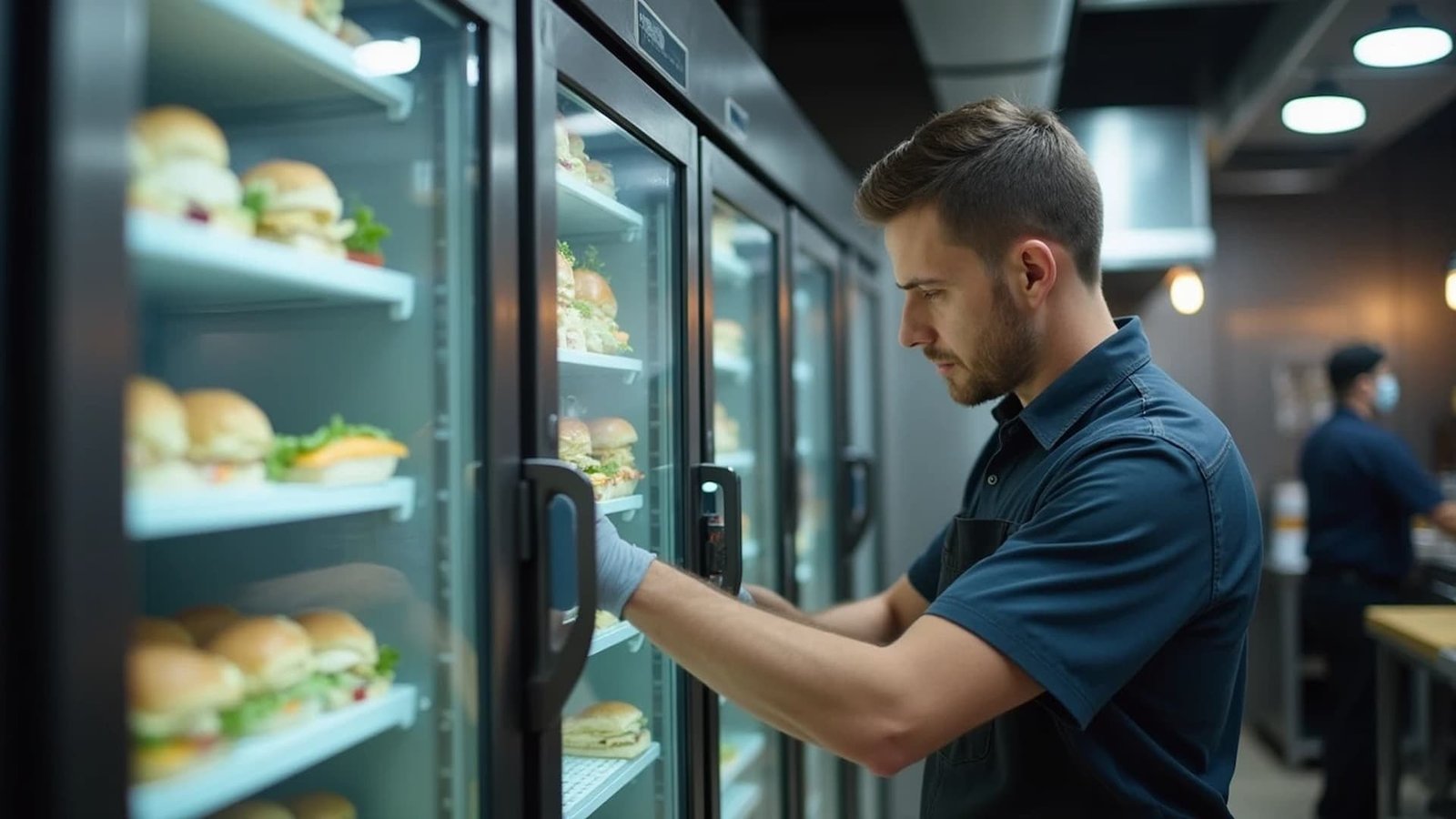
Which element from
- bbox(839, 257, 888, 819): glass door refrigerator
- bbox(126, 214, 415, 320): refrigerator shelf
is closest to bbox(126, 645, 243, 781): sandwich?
bbox(126, 214, 415, 320): refrigerator shelf

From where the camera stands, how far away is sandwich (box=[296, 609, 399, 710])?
54.7 inches

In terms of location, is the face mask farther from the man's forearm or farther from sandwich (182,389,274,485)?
sandwich (182,389,274,485)

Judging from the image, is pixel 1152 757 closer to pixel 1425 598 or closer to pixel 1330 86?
pixel 1330 86

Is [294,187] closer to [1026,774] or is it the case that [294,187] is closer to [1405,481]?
[1026,774]

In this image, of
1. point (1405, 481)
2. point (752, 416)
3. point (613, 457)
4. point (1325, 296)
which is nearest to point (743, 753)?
point (752, 416)

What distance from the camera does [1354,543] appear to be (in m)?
5.29

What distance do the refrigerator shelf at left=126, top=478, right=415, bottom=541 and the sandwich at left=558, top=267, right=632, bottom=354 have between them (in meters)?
0.61

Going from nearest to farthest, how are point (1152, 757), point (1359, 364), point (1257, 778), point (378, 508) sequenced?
point (378, 508), point (1152, 757), point (1359, 364), point (1257, 778)

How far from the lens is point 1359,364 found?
546cm

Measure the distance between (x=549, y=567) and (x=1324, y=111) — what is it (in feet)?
15.1

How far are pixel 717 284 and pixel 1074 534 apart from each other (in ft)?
6.06

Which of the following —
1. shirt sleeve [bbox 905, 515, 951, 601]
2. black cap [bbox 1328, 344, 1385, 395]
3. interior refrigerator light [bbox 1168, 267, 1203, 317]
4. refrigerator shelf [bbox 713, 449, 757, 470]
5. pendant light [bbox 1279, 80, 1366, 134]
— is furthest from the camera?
interior refrigerator light [bbox 1168, 267, 1203, 317]

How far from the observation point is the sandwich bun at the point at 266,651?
4.16ft

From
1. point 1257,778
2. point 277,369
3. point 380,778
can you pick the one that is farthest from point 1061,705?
point 1257,778
